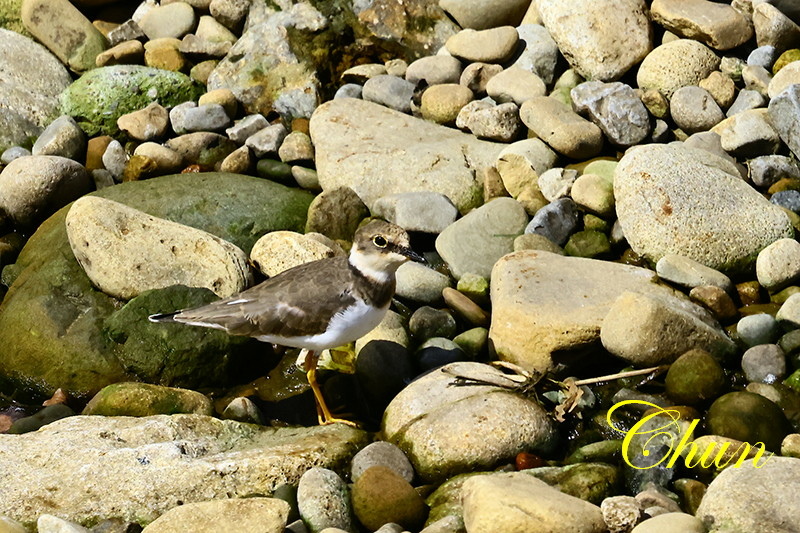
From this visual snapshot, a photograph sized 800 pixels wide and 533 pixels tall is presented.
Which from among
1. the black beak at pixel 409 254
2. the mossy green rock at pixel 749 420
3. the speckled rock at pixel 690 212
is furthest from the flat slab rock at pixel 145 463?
the speckled rock at pixel 690 212

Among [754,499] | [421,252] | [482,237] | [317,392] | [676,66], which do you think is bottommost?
[317,392]

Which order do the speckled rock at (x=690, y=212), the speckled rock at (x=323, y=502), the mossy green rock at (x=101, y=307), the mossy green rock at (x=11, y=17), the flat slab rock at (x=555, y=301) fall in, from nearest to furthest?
the speckled rock at (x=323, y=502) < the flat slab rock at (x=555, y=301) < the mossy green rock at (x=101, y=307) < the speckled rock at (x=690, y=212) < the mossy green rock at (x=11, y=17)

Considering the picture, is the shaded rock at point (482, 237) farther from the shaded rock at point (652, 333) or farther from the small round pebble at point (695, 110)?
the small round pebble at point (695, 110)

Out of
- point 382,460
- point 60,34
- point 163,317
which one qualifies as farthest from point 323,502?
point 60,34

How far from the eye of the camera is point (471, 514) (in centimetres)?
515

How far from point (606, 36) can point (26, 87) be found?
6.69m

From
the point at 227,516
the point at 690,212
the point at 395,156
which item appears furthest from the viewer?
the point at 395,156

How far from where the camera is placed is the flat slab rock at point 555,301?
6.91m

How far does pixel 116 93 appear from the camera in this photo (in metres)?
11.3

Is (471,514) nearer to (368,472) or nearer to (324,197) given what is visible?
(368,472)

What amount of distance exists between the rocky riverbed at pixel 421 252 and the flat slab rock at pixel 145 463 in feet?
0.06

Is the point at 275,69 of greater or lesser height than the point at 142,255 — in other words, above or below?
above

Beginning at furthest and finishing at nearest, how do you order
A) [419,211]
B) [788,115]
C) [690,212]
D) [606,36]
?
1. [606,36]
2. [419,211]
3. [788,115]
4. [690,212]

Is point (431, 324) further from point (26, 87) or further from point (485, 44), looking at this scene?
point (26, 87)
